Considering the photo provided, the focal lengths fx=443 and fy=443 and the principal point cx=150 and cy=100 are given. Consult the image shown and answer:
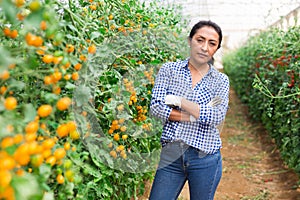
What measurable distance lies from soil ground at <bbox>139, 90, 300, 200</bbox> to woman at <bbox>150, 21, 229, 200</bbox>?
1.42 meters

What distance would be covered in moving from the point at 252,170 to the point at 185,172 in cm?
290

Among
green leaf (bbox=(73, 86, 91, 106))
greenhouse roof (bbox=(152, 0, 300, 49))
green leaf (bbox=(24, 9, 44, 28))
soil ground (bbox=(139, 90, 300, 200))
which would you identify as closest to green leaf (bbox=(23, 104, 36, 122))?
green leaf (bbox=(24, 9, 44, 28))

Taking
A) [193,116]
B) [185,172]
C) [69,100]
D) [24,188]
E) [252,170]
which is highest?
[69,100]

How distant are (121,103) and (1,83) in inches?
36.3

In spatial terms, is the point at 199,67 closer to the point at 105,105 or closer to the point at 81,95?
the point at 105,105

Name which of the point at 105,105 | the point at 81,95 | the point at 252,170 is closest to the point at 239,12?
the point at 252,170

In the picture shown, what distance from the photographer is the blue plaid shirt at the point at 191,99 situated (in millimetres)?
2057

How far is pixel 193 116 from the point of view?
2021mm

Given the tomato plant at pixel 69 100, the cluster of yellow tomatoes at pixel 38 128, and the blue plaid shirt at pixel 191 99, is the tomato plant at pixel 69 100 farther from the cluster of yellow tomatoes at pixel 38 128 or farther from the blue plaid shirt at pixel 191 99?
the blue plaid shirt at pixel 191 99

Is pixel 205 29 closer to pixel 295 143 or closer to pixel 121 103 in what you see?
pixel 121 103

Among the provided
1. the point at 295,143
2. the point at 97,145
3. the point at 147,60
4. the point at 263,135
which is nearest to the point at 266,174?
the point at 295,143

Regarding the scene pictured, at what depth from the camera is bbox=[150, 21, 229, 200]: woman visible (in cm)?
205

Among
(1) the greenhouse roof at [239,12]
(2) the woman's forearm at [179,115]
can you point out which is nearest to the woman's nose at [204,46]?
(2) the woman's forearm at [179,115]

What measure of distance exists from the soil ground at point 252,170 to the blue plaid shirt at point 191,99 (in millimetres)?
1543
